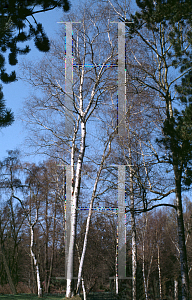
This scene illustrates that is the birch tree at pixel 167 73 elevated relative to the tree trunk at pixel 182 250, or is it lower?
elevated

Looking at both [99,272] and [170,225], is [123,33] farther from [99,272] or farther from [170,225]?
[170,225]

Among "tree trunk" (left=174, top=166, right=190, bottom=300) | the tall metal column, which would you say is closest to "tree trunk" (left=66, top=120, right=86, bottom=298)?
the tall metal column

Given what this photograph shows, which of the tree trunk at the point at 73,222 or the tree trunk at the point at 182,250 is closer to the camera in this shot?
the tree trunk at the point at 182,250

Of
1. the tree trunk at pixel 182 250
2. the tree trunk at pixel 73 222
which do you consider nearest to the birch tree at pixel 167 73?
the tree trunk at pixel 182 250

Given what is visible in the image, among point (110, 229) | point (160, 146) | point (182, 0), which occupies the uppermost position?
point (182, 0)

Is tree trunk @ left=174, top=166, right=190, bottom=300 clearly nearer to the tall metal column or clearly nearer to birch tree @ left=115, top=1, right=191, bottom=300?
birch tree @ left=115, top=1, right=191, bottom=300

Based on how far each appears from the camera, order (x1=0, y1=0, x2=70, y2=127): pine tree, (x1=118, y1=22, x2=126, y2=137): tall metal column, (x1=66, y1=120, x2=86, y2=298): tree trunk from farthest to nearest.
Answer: (x1=118, y1=22, x2=126, y2=137): tall metal column
(x1=66, y1=120, x2=86, y2=298): tree trunk
(x1=0, y1=0, x2=70, y2=127): pine tree

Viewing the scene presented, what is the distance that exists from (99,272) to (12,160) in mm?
7267

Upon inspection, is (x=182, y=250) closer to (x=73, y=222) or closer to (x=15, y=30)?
(x=73, y=222)

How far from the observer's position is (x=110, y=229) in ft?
43.2

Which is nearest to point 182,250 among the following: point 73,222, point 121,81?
point 73,222

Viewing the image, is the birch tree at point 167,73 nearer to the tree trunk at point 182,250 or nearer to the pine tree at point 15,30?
the tree trunk at point 182,250

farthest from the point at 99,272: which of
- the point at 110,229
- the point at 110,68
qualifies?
the point at 110,68

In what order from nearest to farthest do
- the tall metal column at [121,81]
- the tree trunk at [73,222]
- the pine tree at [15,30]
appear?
the pine tree at [15,30] → the tree trunk at [73,222] → the tall metal column at [121,81]
